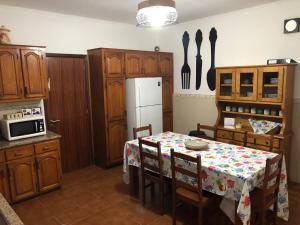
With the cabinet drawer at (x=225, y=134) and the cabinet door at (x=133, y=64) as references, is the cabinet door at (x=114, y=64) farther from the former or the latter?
the cabinet drawer at (x=225, y=134)

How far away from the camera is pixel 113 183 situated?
3656 millimetres

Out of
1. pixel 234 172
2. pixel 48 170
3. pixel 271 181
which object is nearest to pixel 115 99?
pixel 48 170

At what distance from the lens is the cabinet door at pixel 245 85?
3.50m

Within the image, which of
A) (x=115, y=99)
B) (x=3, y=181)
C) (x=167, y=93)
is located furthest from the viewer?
(x=167, y=93)

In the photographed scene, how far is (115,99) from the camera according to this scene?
4.10m

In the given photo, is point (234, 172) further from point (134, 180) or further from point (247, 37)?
point (247, 37)

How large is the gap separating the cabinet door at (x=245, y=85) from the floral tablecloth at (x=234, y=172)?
1.04 m

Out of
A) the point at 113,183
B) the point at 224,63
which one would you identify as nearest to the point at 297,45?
the point at 224,63

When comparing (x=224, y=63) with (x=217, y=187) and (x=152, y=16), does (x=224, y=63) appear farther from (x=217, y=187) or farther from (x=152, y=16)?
(x=217, y=187)

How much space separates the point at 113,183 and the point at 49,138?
1.17 meters

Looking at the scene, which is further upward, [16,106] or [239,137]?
[16,106]

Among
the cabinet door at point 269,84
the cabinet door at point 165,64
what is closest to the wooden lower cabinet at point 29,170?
the cabinet door at point 165,64

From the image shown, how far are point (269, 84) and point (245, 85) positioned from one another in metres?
0.34

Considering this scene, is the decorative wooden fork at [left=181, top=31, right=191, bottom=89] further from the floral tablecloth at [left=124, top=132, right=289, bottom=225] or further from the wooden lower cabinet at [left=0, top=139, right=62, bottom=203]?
the wooden lower cabinet at [left=0, top=139, right=62, bottom=203]
